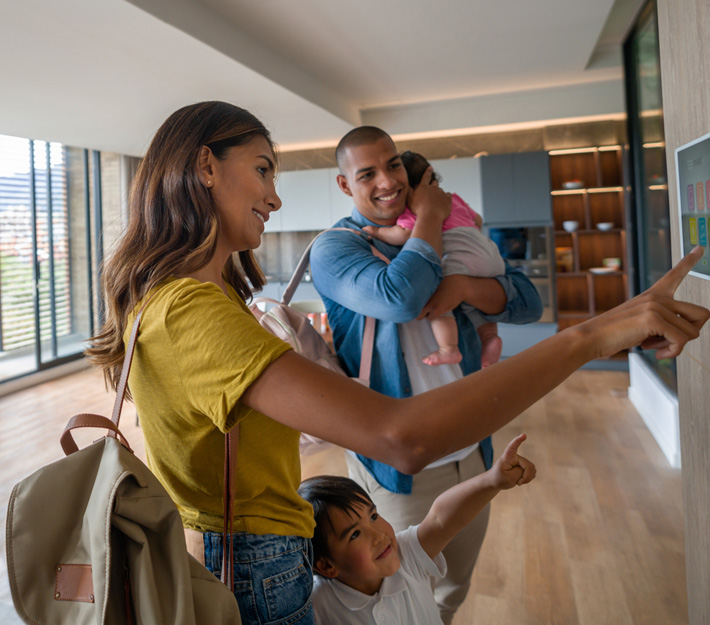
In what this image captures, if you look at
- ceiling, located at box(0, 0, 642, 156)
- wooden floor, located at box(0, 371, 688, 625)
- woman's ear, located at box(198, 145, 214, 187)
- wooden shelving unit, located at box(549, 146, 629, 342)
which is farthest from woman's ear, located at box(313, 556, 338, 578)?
wooden shelving unit, located at box(549, 146, 629, 342)

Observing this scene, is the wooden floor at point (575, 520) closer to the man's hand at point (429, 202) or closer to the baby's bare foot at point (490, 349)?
the baby's bare foot at point (490, 349)

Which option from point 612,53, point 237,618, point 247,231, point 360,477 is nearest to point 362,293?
point 247,231

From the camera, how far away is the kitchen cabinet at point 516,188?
6.65 m

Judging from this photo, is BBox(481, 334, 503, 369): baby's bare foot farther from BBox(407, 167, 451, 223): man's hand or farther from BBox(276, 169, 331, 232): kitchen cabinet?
BBox(276, 169, 331, 232): kitchen cabinet

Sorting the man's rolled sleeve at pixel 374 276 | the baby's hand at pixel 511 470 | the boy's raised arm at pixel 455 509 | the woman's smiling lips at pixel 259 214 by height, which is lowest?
the boy's raised arm at pixel 455 509

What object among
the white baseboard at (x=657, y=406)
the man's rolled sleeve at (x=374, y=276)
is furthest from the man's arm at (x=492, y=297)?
the white baseboard at (x=657, y=406)

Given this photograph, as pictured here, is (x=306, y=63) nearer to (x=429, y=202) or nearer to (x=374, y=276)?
(x=429, y=202)

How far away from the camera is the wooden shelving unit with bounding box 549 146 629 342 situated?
697 cm

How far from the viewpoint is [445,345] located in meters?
1.41

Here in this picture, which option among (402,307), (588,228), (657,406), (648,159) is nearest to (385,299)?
(402,307)

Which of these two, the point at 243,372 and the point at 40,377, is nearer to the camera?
the point at 243,372

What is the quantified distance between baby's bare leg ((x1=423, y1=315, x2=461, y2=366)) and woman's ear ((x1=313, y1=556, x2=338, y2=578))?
0.50 metres

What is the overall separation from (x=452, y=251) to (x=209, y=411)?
936 mm

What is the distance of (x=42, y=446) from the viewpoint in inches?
175
